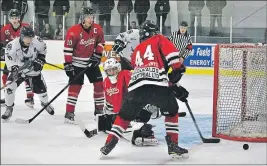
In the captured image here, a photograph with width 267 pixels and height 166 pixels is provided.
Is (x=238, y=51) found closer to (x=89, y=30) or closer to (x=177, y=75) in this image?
(x=177, y=75)

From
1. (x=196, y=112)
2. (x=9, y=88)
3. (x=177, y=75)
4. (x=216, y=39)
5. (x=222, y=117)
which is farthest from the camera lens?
(x=216, y=39)

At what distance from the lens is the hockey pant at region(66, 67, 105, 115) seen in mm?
4629

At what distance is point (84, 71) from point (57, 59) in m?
4.82

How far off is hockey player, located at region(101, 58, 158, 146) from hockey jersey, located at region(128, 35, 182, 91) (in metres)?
0.42

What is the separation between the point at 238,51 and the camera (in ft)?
12.9

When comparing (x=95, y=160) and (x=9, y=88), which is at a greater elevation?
(x=9, y=88)

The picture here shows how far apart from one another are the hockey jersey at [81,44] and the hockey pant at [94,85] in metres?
0.10

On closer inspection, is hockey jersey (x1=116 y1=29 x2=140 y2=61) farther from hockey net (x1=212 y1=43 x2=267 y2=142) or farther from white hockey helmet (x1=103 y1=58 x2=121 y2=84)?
hockey net (x1=212 y1=43 x2=267 y2=142)

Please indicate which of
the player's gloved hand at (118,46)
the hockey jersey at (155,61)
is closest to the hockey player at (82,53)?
the player's gloved hand at (118,46)

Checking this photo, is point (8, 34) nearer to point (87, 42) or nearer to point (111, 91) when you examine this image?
point (87, 42)

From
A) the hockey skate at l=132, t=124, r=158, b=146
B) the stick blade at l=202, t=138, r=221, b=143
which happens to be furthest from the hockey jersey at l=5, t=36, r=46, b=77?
the stick blade at l=202, t=138, r=221, b=143

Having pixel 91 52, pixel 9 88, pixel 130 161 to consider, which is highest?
pixel 91 52

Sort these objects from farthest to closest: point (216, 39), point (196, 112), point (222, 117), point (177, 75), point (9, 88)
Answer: point (216, 39) < point (196, 112) < point (9, 88) < point (222, 117) < point (177, 75)

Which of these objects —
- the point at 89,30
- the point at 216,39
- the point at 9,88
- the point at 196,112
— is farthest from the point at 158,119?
the point at 216,39
